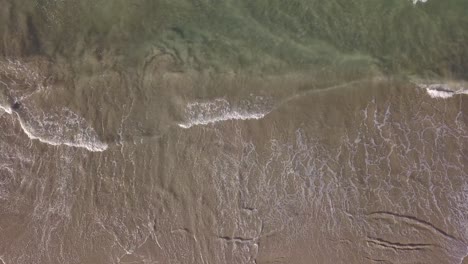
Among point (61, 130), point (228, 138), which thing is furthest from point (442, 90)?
point (61, 130)

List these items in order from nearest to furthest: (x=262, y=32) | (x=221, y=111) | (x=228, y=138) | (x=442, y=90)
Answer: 1. (x=228, y=138)
2. (x=221, y=111)
3. (x=442, y=90)
4. (x=262, y=32)

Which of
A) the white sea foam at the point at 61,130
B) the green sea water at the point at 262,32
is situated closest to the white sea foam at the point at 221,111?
the green sea water at the point at 262,32

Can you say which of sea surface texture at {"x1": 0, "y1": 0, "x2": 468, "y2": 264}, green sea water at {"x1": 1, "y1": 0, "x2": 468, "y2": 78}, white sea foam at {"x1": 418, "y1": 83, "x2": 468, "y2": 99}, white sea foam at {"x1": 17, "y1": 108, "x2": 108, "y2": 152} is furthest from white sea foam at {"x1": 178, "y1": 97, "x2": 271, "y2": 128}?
white sea foam at {"x1": 418, "y1": 83, "x2": 468, "y2": 99}

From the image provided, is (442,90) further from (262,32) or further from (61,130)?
(61,130)

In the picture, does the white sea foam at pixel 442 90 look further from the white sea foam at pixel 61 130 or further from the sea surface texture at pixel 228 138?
the white sea foam at pixel 61 130

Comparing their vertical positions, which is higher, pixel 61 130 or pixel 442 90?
pixel 442 90

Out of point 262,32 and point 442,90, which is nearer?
point 442,90

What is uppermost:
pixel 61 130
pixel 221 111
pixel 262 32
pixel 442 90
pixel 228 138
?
pixel 262 32
